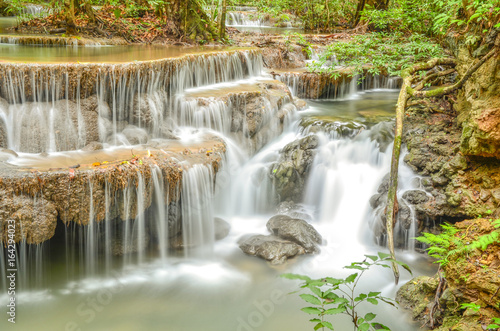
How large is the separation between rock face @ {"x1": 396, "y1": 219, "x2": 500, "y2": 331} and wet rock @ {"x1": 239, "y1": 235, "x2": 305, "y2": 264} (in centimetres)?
208

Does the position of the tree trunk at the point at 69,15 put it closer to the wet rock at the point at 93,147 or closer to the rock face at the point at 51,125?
the rock face at the point at 51,125

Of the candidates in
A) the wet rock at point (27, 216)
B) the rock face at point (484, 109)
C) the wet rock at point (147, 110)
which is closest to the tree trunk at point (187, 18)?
the wet rock at point (147, 110)

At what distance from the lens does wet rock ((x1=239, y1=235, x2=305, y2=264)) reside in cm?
610

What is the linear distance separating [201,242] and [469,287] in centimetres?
394

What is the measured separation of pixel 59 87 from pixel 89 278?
300 cm

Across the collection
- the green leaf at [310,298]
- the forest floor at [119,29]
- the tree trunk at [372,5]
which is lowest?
the green leaf at [310,298]

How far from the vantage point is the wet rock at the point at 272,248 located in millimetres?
6102

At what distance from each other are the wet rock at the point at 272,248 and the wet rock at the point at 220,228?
421 mm

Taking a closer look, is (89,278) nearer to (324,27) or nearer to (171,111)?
(171,111)

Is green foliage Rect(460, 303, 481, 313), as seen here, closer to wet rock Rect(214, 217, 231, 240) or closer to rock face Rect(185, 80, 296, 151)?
wet rock Rect(214, 217, 231, 240)

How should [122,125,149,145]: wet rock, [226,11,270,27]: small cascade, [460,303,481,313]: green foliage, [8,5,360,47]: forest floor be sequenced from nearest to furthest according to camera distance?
[460,303,481,313]: green foliage → [122,125,149,145]: wet rock → [8,5,360,47]: forest floor → [226,11,270,27]: small cascade

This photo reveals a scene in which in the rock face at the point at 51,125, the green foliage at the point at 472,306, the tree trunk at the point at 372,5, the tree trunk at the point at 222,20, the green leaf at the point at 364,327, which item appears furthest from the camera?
the tree trunk at the point at 372,5

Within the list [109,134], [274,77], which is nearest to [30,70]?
[109,134]

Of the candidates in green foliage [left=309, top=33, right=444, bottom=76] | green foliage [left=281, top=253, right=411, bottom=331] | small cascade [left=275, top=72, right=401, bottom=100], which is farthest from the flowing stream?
small cascade [left=275, top=72, right=401, bottom=100]
